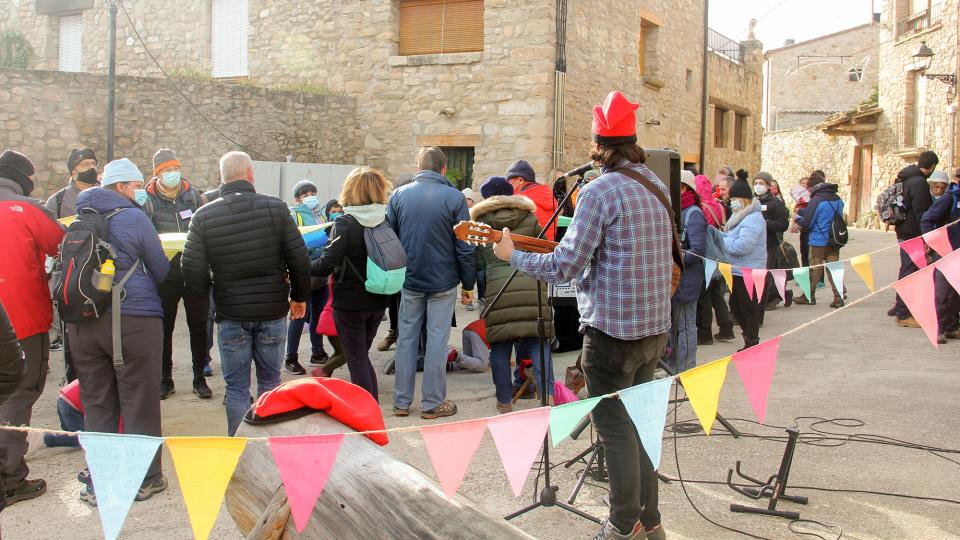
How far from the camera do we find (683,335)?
6152 millimetres

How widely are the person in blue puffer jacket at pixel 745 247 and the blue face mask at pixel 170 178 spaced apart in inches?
183

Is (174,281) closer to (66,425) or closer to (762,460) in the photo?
(66,425)

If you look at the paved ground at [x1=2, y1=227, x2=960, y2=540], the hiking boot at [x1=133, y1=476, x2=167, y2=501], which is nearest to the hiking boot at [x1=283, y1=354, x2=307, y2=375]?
the paved ground at [x1=2, y1=227, x2=960, y2=540]

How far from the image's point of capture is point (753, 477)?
4.46 meters

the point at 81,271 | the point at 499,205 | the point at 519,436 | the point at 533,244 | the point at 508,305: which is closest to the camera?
the point at 519,436

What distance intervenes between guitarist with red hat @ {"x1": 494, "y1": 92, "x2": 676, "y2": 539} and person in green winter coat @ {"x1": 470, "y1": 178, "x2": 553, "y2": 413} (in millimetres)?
2017

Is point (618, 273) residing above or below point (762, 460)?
above

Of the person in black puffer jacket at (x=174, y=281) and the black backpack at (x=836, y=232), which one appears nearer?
the person in black puffer jacket at (x=174, y=281)

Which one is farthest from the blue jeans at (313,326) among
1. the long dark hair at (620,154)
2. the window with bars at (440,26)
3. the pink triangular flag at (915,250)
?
the window with bars at (440,26)

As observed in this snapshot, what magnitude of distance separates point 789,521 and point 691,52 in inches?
645

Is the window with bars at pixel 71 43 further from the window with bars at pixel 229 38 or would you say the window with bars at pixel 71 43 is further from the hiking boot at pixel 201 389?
the hiking boot at pixel 201 389

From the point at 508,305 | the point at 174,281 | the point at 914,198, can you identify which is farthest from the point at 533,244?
the point at 914,198

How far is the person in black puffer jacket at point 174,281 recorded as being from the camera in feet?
20.0

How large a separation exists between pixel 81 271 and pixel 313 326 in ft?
11.7
